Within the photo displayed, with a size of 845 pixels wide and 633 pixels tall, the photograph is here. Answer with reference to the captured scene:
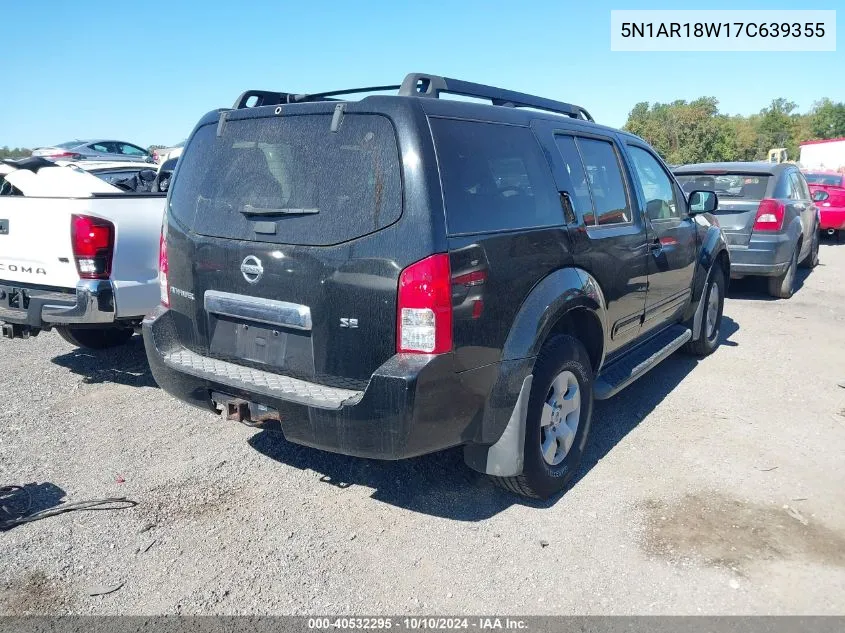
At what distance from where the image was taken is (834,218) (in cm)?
1528

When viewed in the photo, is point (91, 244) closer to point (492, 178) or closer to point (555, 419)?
point (492, 178)

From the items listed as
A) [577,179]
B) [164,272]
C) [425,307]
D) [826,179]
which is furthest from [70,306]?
[826,179]

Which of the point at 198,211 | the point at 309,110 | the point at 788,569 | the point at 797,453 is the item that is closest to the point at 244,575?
the point at 198,211

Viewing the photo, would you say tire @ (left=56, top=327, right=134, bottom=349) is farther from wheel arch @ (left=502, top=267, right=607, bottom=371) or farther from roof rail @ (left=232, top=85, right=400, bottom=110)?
wheel arch @ (left=502, top=267, right=607, bottom=371)

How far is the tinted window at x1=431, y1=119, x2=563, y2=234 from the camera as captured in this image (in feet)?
9.96

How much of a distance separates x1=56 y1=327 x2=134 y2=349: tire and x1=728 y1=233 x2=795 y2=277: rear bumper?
23.1 ft

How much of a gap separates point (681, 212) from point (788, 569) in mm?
3146

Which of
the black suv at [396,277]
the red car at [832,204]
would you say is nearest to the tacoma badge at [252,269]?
the black suv at [396,277]

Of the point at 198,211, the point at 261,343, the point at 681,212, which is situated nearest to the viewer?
the point at 261,343

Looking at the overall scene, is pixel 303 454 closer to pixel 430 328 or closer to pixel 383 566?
pixel 383 566

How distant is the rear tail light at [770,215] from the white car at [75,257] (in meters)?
7.00

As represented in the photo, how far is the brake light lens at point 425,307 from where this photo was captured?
9.36 ft

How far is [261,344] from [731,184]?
24.9 feet

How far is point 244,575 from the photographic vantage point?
304 centimetres
